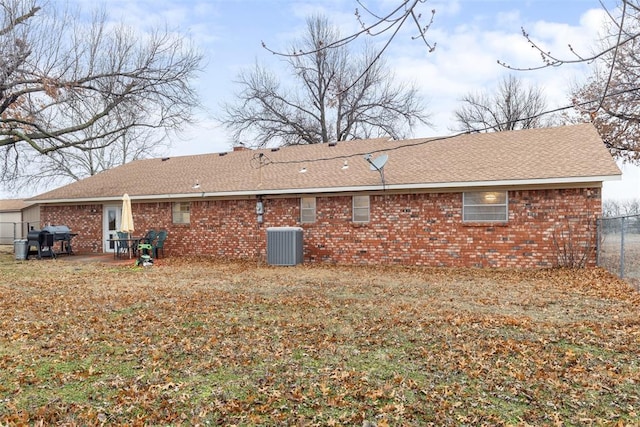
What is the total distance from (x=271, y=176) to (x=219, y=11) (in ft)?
32.6

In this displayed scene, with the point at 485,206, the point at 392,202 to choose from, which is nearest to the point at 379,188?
the point at 392,202

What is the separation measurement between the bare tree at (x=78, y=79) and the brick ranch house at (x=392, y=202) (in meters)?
2.74

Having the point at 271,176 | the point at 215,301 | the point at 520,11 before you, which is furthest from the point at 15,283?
the point at 520,11

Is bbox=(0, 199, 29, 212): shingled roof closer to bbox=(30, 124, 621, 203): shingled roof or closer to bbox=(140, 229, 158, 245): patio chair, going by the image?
bbox=(30, 124, 621, 203): shingled roof

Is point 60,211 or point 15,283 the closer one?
point 15,283

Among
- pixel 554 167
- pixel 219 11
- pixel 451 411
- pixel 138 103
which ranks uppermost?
pixel 138 103

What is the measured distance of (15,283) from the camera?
32.5 feet

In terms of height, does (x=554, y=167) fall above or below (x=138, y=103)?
below

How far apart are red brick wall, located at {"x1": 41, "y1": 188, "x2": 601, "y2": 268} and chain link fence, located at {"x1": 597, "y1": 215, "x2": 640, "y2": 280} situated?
84 centimetres

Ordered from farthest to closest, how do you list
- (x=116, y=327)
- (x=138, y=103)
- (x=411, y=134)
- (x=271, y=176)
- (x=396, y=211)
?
(x=411, y=134)
(x=138, y=103)
(x=271, y=176)
(x=396, y=211)
(x=116, y=327)

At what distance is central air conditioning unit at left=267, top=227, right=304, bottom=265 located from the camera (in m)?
12.8

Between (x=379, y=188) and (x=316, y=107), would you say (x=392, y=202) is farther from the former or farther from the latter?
(x=316, y=107)

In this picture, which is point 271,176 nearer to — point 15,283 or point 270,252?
point 270,252

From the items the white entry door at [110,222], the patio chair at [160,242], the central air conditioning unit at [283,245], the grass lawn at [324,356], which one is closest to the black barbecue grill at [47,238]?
the white entry door at [110,222]
